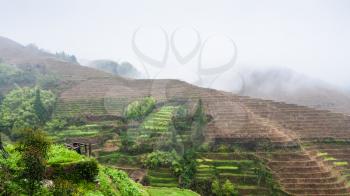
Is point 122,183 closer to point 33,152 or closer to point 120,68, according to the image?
point 33,152

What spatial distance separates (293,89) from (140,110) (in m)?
45.5

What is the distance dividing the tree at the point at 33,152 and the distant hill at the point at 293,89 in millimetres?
78945

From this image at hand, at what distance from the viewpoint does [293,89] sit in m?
94.8

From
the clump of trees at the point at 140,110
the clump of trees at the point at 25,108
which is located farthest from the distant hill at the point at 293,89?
the clump of trees at the point at 25,108

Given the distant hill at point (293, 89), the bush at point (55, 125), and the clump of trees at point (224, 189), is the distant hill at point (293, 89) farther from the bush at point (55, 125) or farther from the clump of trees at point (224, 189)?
the clump of trees at point (224, 189)

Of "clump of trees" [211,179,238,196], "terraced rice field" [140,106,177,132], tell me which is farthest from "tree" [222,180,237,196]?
"terraced rice field" [140,106,177,132]

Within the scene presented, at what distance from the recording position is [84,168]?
11930 millimetres

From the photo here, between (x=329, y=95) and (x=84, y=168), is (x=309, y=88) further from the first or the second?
(x=84, y=168)

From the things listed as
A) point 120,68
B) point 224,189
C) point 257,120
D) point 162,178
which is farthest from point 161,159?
point 120,68

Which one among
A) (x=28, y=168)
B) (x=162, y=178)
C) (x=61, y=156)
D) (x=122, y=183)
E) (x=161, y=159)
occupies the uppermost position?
(x=28, y=168)

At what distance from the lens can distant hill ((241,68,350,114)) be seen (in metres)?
86.7

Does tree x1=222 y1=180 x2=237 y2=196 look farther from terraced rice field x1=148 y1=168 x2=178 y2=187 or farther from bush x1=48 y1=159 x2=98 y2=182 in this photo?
bush x1=48 y1=159 x2=98 y2=182

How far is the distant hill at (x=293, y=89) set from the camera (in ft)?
284

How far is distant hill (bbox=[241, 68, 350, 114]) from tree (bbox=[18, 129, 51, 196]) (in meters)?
78.9
